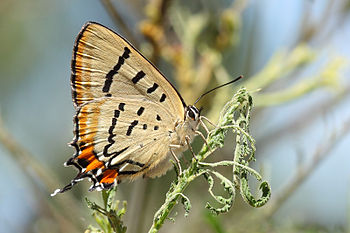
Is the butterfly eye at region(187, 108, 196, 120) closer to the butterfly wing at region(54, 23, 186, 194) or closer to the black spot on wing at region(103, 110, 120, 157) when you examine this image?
the butterfly wing at region(54, 23, 186, 194)

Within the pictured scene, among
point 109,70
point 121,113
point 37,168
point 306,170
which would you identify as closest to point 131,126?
point 121,113

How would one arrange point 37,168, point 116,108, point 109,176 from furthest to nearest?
1. point 37,168
2. point 116,108
3. point 109,176

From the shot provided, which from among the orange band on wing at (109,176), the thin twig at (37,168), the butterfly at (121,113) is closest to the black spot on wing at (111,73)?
the butterfly at (121,113)

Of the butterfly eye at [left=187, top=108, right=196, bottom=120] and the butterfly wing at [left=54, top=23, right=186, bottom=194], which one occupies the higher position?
the butterfly wing at [left=54, top=23, right=186, bottom=194]

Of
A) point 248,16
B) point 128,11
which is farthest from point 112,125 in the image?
point 248,16

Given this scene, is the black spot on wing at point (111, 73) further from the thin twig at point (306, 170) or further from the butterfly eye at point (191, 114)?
the thin twig at point (306, 170)

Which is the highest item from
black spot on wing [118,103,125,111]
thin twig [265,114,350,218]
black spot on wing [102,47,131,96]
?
black spot on wing [102,47,131,96]

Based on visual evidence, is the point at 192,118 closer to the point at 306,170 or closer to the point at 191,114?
the point at 191,114

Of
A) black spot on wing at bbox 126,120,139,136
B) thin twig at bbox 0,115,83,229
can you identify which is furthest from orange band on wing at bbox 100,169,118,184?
thin twig at bbox 0,115,83,229

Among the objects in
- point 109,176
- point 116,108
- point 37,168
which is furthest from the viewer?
point 37,168
